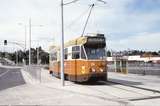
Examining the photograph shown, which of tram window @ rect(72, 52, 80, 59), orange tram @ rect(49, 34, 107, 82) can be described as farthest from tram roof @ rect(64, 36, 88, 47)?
tram window @ rect(72, 52, 80, 59)

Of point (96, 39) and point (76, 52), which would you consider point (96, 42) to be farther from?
point (76, 52)

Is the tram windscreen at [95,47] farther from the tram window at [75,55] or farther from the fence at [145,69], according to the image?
the fence at [145,69]

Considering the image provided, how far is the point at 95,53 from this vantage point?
24000 mm

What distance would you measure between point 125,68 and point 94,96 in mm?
33520

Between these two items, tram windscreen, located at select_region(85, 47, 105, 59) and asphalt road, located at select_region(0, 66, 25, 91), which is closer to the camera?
tram windscreen, located at select_region(85, 47, 105, 59)

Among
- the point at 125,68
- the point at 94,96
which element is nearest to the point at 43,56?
the point at 125,68

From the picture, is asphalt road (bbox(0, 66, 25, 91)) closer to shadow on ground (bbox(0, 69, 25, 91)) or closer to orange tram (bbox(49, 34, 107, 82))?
shadow on ground (bbox(0, 69, 25, 91))

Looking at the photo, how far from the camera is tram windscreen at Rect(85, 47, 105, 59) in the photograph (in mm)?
23828

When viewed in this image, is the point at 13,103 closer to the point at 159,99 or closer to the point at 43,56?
the point at 159,99

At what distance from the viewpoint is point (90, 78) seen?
76.7 feet

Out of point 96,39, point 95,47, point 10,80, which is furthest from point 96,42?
point 10,80

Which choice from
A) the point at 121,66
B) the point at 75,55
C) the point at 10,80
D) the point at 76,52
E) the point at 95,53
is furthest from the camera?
the point at 121,66

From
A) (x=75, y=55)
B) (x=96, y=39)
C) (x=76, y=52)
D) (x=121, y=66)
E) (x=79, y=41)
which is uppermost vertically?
(x=96, y=39)

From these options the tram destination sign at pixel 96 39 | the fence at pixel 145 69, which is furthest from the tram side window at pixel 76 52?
the fence at pixel 145 69
